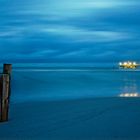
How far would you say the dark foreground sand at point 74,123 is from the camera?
9148 mm

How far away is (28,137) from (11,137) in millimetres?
350

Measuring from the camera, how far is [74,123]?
1063 centimetres

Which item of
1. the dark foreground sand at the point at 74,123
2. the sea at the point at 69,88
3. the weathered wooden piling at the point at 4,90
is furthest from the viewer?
the sea at the point at 69,88

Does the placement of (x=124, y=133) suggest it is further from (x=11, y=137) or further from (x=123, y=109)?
(x=123, y=109)

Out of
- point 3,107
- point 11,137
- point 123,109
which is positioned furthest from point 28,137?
point 123,109

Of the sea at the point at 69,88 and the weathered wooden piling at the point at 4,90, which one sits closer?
the weathered wooden piling at the point at 4,90

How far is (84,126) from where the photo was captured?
10250 mm

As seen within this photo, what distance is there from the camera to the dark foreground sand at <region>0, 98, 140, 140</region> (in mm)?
9148

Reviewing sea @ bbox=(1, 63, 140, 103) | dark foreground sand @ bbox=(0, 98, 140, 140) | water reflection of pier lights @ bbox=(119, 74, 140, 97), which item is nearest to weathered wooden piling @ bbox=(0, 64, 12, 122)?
dark foreground sand @ bbox=(0, 98, 140, 140)

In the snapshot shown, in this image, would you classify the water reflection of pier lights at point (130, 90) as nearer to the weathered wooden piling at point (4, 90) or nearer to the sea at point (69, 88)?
the sea at point (69, 88)

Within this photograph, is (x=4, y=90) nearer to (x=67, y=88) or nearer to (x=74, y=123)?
(x=74, y=123)

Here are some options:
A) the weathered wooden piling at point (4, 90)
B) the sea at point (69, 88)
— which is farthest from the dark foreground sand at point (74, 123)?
the sea at point (69, 88)

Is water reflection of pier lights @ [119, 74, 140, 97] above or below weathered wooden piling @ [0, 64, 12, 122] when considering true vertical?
below

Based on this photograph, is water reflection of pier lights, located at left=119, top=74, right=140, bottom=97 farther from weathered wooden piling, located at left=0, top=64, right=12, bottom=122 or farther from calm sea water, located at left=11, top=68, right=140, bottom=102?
weathered wooden piling, located at left=0, top=64, right=12, bottom=122
